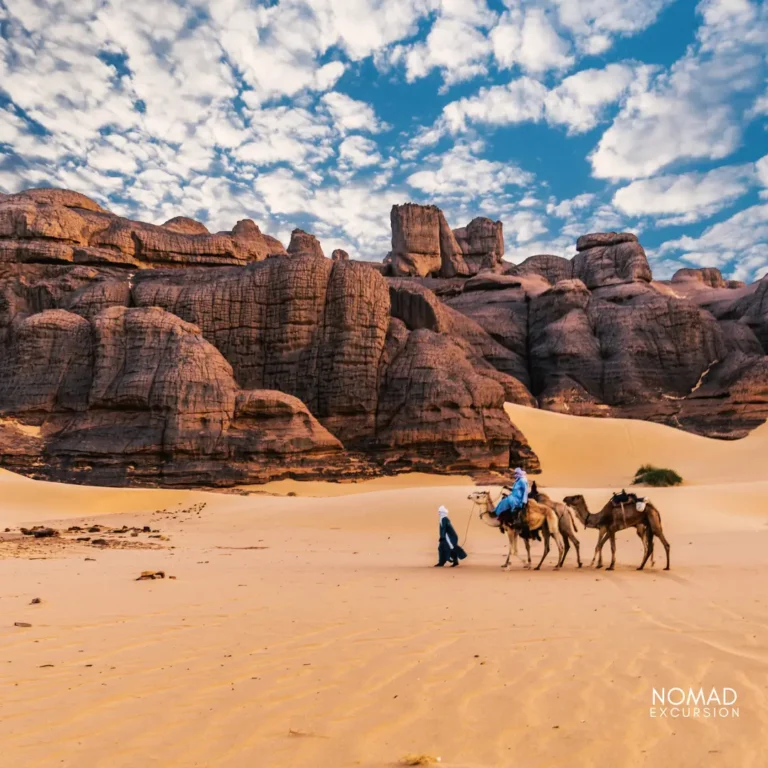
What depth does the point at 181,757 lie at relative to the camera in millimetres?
3467

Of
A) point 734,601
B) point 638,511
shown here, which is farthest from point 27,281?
point 734,601

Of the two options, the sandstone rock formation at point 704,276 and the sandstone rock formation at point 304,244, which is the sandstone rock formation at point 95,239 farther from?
the sandstone rock formation at point 704,276

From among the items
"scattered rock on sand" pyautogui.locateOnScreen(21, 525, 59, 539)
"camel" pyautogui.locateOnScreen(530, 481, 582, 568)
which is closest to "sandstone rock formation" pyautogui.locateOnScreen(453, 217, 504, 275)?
"scattered rock on sand" pyautogui.locateOnScreen(21, 525, 59, 539)

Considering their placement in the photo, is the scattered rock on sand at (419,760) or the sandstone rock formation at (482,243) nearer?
the scattered rock on sand at (419,760)

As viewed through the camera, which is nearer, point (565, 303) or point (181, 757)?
point (181, 757)

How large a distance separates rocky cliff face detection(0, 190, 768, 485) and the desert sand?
1813cm

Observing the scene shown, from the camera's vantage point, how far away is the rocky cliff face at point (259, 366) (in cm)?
3097

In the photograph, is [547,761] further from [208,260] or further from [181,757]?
[208,260]

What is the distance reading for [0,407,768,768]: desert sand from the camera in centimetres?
359

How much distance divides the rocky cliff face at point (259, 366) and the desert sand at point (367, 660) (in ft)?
59.5

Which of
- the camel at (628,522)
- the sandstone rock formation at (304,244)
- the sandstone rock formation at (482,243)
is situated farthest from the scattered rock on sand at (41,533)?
the sandstone rock formation at (482,243)

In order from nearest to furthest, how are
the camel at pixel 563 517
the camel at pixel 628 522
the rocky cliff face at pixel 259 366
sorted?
the camel at pixel 628 522 < the camel at pixel 563 517 < the rocky cliff face at pixel 259 366

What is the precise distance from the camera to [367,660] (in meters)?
5.23

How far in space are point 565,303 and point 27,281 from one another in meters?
43.7
